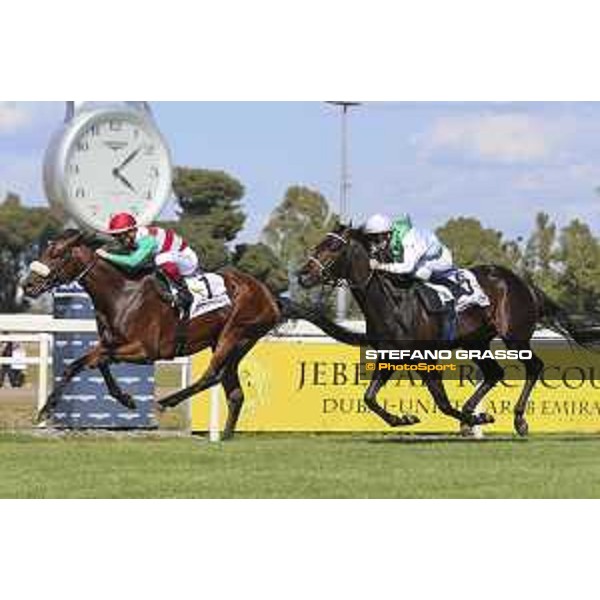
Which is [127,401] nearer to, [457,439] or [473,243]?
[457,439]

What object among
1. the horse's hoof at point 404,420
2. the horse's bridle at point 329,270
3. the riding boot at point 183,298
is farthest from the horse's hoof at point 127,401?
the horse's hoof at point 404,420

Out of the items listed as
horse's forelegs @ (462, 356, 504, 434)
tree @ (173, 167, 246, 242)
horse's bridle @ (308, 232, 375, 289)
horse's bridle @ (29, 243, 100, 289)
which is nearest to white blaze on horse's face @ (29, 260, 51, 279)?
horse's bridle @ (29, 243, 100, 289)

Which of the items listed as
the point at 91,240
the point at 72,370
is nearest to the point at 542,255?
the point at 91,240

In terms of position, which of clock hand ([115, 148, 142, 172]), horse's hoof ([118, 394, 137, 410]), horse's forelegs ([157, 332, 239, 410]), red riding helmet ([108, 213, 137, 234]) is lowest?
horse's hoof ([118, 394, 137, 410])

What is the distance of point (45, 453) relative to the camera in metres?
12.9

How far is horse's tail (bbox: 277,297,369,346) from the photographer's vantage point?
13.2m

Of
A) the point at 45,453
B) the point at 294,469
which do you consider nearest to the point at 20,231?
the point at 45,453

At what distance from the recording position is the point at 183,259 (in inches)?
509

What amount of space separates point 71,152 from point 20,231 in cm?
75

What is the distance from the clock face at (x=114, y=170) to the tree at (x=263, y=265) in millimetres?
761

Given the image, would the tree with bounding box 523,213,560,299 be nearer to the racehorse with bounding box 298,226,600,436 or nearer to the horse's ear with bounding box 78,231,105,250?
the racehorse with bounding box 298,226,600,436

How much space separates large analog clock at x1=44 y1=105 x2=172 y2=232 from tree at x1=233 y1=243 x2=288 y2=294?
755 millimetres

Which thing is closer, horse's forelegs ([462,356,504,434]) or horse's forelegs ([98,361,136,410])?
horse's forelegs ([98,361,136,410])
